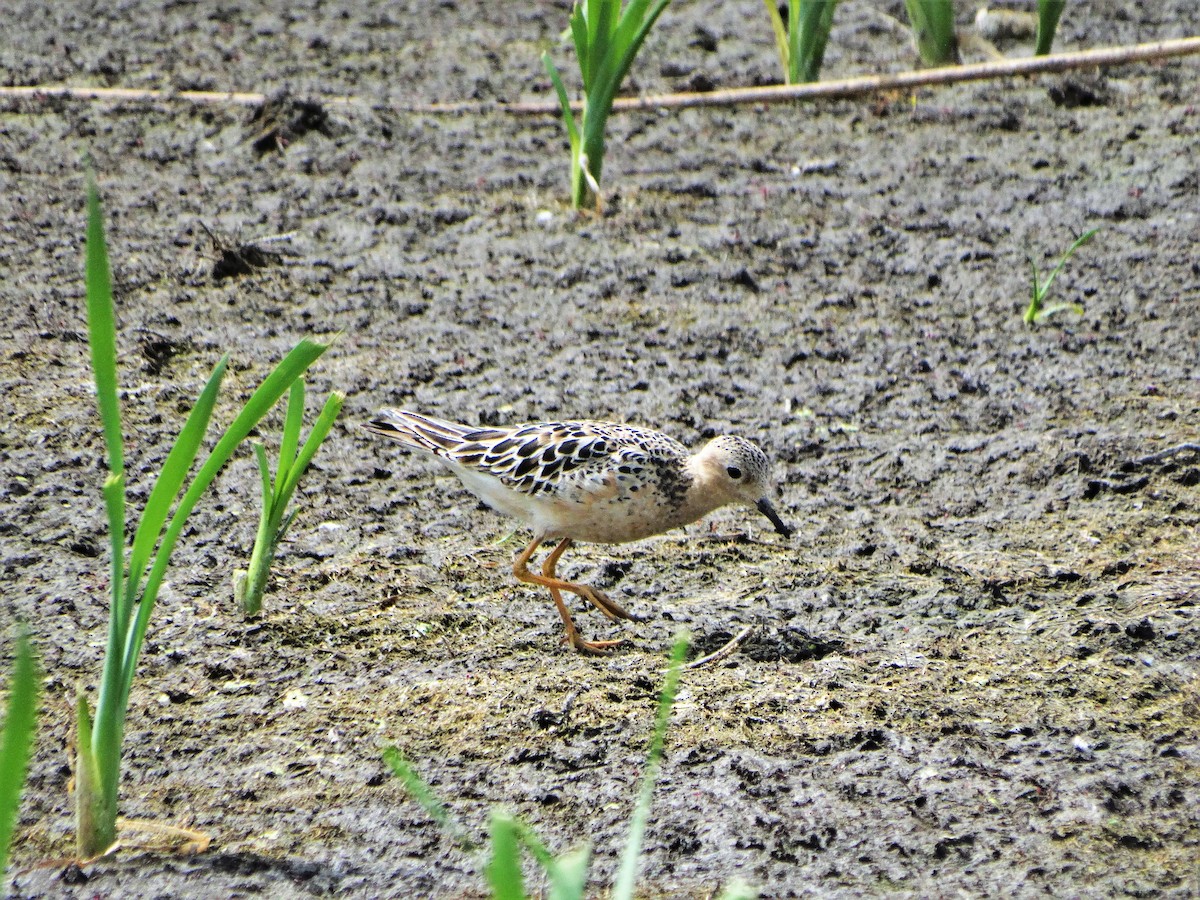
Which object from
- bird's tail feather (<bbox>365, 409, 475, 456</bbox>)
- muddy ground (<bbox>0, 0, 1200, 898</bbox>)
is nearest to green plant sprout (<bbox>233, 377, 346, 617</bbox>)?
muddy ground (<bbox>0, 0, 1200, 898</bbox>)

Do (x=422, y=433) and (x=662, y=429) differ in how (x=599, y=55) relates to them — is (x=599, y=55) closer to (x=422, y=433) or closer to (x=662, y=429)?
(x=662, y=429)

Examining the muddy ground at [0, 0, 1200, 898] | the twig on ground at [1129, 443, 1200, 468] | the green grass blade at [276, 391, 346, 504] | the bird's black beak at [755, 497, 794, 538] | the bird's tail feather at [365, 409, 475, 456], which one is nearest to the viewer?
the muddy ground at [0, 0, 1200, 898]

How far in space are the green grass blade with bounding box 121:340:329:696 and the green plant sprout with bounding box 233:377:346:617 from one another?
1.80 feet

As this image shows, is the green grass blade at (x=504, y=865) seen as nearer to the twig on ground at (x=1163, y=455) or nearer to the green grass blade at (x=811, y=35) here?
the twig on ground at (x=1163, y=455)

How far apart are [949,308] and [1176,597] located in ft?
8.45

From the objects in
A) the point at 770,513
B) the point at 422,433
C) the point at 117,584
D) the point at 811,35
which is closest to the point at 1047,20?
the point at 811,35

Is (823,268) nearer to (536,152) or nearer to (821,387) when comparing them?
(821,387)

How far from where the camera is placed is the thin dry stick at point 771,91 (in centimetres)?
845

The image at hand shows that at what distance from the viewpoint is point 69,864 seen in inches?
124

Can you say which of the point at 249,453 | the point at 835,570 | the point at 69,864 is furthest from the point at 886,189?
the point at 69,864

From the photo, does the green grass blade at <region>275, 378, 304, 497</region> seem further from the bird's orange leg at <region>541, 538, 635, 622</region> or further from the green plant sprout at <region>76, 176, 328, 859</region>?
the bird's orange leg at <region>541, 538, 635, 622</region>

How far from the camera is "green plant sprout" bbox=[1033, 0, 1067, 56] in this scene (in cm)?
824

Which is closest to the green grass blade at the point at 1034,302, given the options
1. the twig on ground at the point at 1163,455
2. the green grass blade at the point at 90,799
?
the twig on ground at the point at 1163,455

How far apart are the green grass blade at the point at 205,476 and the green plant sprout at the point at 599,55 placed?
12.2ft
